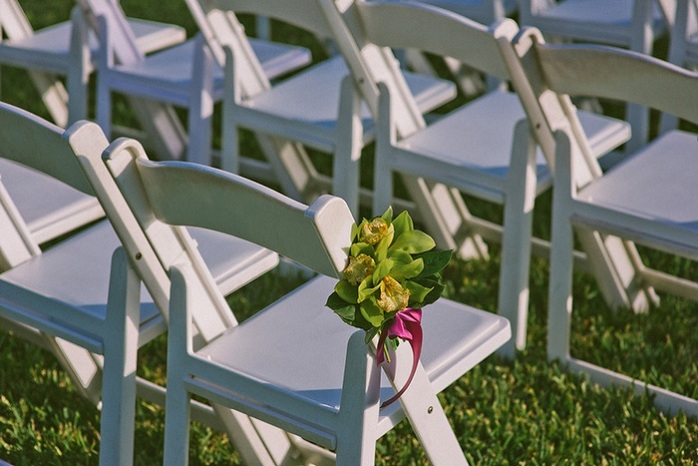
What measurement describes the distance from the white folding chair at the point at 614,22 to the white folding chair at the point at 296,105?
30.5 inches

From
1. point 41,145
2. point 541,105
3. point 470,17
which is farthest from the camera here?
point 470,17

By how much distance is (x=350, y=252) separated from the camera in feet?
6.84

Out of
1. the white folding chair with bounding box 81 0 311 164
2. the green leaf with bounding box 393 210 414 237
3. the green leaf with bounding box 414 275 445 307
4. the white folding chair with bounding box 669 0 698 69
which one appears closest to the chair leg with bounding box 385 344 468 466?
the green leaf with bounding box 414 275 445 307

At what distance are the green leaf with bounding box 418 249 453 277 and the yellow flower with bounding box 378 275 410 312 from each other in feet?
0.18

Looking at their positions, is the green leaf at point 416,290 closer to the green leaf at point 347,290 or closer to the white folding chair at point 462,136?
the green leaf at point 347,290

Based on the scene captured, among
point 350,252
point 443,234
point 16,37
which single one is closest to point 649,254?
point 443,234

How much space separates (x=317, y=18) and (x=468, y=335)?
1306mm

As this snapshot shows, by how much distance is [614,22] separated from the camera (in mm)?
4613

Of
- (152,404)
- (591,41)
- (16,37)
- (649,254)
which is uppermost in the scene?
(16,37)

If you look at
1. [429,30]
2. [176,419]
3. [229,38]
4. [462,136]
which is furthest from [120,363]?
[229,38]

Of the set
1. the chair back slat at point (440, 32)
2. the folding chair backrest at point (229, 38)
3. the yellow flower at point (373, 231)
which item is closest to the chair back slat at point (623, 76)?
the chair back slat at point (440, 32)

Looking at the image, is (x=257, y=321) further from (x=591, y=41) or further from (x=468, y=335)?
(x=591, y=41)

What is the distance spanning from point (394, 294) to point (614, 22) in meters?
2.82

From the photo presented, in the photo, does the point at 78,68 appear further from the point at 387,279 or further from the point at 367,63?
the point at 387,279
